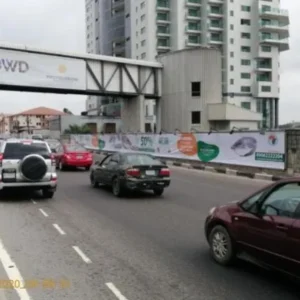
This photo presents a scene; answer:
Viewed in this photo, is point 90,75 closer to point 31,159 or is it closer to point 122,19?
point 31,159

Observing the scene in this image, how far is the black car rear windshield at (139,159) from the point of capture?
14.1m

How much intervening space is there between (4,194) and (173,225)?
699 cm

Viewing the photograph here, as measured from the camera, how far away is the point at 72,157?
24.3m

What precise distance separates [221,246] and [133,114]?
49.6 metres

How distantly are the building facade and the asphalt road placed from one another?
288 feet

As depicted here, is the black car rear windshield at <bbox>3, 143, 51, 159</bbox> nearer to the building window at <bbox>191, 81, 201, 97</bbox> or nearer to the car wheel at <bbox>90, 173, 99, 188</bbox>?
the car wheel at <bbox>90, 173, 99, 188</bbox>

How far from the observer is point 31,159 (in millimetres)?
12711

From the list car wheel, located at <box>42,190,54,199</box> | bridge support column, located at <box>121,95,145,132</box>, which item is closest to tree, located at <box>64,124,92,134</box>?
bridge support column, located at <box>121,95,145,132</box>

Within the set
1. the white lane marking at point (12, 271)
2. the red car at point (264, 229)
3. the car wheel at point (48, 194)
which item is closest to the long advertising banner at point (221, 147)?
the car wheel at point (48, 194)

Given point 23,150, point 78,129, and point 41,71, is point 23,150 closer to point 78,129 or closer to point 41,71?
point 41,71

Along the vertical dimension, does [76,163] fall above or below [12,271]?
above

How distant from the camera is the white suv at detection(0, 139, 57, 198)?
1271cm

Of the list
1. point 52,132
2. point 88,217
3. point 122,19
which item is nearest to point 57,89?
point 88,217

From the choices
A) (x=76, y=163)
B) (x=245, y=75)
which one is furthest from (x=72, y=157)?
(x=245, y=75)
